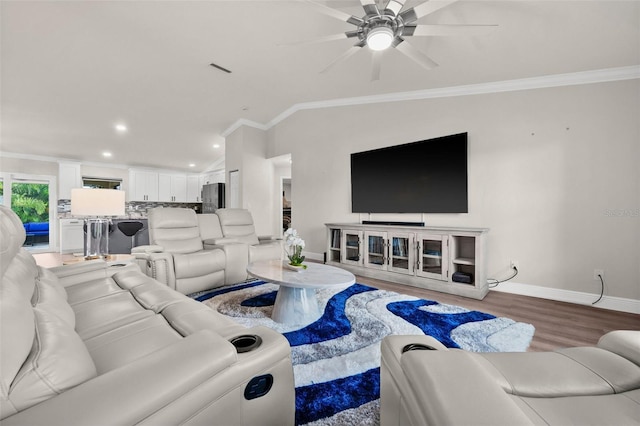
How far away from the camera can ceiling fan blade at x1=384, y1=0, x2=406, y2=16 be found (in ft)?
6.28

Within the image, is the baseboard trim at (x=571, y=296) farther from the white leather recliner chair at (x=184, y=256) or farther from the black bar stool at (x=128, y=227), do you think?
the black bar stool at (x=128, y=227)

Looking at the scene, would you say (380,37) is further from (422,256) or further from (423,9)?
(422,256)

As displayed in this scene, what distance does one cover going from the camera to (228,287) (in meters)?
3.05

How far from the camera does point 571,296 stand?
2.83 m

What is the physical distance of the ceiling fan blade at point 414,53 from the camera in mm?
2229

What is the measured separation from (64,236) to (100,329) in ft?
24.0

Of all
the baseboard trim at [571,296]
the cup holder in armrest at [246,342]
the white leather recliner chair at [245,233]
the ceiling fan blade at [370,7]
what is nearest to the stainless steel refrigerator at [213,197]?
the white leather recliner chair at [245,233]

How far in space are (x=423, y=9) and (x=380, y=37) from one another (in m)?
0.35

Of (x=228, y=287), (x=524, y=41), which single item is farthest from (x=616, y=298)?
(x=228, y=287)

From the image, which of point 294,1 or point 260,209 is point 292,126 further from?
point 294,1

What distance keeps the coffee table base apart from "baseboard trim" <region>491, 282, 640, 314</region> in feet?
8.04

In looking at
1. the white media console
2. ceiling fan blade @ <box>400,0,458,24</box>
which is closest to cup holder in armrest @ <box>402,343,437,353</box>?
ceiling fan blade @ <box>400,0,458,24</box>

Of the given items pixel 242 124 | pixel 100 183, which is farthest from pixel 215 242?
pixel 100 183

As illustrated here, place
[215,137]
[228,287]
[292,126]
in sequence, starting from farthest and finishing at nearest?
[215,137] < [292,126] < [228,287]
